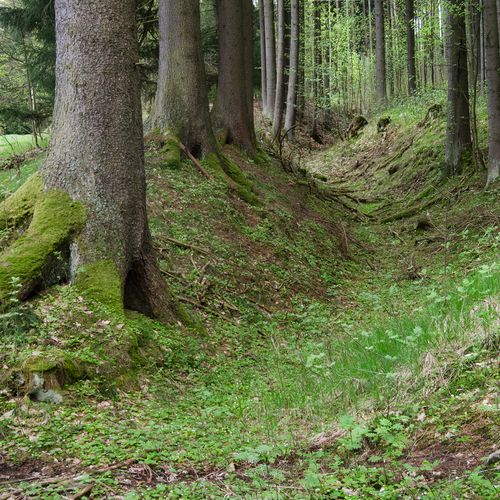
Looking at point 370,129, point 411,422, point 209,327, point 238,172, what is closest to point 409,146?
point 370,129

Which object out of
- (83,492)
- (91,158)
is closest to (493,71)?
(91,158)

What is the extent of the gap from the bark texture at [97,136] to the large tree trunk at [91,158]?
0.03 feet

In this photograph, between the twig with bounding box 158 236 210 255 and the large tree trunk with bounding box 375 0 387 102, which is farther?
the large tree trunk with bounding box 375 0 387 102

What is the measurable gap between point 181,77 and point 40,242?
6.68m

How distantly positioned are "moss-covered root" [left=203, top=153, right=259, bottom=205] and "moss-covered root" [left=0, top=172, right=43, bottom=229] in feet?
17.8

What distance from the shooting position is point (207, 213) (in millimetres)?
10242

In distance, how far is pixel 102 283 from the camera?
19.4ft

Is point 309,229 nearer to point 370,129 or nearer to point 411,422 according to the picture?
point 411,422

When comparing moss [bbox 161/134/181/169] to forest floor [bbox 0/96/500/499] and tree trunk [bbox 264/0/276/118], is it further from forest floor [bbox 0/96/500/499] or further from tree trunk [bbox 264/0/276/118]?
tree trunk [bbox 264/0/276/118]

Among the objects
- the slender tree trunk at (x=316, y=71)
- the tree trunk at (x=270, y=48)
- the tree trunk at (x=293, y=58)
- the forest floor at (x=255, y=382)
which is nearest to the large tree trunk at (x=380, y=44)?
the slender tree trunk at (x=316, y=71)

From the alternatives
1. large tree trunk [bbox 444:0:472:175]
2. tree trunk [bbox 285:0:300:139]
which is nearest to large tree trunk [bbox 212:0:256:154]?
large tree trunk [bbox 444:0:472:175]

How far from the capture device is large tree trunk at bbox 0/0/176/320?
5.94 meters

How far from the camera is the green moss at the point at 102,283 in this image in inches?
229

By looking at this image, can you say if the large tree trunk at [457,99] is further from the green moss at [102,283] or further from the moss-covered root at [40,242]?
the moss-covered root at [40,242]
